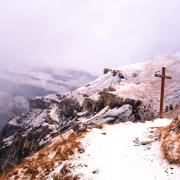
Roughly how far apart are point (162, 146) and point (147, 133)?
502cm

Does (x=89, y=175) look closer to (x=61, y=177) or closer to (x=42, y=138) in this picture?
(x=61, y=177)

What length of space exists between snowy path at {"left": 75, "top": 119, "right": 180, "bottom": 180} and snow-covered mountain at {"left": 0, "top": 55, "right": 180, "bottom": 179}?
59 cm

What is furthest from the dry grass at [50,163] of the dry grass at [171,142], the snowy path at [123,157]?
the dry grass at [171,142]

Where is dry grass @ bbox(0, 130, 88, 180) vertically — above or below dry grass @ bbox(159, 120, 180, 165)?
below

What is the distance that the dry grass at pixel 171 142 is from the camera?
94.7ft

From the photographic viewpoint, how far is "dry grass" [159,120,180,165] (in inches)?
1137

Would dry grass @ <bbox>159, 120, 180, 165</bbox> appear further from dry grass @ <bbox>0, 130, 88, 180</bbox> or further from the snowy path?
dry grass @ <bbox>0, 130, 88, 180</bbox>

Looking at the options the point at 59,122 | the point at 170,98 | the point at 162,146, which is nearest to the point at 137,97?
the point at 170,98

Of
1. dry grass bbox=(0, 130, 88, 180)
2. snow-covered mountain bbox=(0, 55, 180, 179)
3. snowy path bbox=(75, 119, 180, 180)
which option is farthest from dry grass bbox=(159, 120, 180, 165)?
dry grass bbox=(0, 130, 88, 180)

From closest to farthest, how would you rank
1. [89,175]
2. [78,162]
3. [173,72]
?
[89,175] → [78,162] → [173,72]

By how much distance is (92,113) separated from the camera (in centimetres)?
11656

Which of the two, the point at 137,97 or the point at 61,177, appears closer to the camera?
the point at 61,177

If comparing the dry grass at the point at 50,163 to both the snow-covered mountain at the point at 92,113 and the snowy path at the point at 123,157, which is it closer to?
the snow-covered mountain at the point at 92,113

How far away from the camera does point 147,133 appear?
1430 inches
